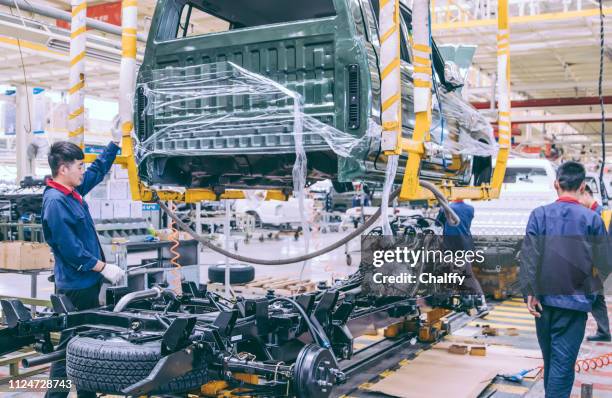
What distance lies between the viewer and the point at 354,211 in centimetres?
1759

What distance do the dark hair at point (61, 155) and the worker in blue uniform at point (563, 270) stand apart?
124 inches

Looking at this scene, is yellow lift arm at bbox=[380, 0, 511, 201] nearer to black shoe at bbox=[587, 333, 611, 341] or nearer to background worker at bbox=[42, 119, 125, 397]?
background worker at bbox=[42, 119, 125, 397]

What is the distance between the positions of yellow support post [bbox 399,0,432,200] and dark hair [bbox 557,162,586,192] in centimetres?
122

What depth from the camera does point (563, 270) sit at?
400cm

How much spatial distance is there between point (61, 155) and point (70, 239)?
→ 563 mm

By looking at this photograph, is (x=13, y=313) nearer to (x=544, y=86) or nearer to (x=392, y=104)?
(x=392, y=104)

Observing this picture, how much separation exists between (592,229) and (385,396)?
79.1 inches

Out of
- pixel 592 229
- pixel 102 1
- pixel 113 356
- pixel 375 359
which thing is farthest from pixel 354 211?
pixel 113 356

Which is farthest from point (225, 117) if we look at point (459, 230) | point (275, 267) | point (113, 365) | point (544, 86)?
point (544, 86)

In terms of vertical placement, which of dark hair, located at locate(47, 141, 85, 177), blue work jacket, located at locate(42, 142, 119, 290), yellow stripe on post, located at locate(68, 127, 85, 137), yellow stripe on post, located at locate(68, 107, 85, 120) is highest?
yellow stripe on post, located at locate(68, 107, 85, 120)

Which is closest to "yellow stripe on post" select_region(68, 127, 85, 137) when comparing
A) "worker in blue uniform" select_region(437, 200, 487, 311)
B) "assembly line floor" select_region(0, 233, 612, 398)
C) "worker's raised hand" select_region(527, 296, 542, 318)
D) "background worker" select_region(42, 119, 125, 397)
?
"background worker" select_region(42, 119, 125, 397)

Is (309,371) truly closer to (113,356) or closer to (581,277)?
(113,356)

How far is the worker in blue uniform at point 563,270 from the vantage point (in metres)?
3.96

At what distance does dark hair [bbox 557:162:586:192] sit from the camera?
4.08 metres
